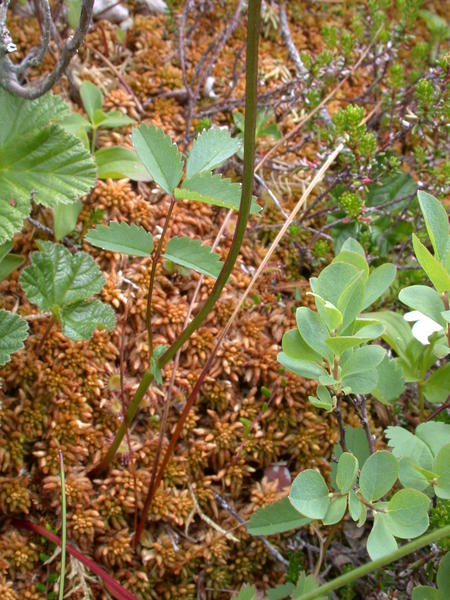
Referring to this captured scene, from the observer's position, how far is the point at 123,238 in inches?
55.5

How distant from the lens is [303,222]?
232 centimetres

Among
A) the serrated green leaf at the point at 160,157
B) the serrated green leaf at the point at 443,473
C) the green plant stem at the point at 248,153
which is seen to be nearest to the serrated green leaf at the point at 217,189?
the serrated green leaf at the point at 160,157

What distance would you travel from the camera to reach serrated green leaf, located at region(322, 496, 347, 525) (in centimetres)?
128

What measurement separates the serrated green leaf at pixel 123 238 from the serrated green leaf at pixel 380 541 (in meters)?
0.72

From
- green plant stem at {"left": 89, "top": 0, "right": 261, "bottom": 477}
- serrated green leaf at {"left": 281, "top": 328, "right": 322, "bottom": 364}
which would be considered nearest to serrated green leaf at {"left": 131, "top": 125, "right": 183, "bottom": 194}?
green plant stem at {"left": 89, "top": 0, "right": 261, "bottom": 477}

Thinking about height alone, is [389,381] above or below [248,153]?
below

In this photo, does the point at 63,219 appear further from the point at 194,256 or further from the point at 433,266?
the point at 433,266

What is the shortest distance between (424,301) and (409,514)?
466mm

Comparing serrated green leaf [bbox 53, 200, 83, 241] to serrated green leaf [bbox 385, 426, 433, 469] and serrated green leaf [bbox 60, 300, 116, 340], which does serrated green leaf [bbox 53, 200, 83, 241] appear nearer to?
serrated green leaf [bbox 60, 300, 116, 340]

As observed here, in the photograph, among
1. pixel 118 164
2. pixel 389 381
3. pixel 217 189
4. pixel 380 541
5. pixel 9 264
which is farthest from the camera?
pixel 118 164

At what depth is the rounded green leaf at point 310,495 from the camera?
1.26 m

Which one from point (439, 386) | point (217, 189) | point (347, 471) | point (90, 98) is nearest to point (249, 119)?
point (217, 189)

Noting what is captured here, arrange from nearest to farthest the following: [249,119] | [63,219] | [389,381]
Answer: [249,119] → [389,381] → [63,219]

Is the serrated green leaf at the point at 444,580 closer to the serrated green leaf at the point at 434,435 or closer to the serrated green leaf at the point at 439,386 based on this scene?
the serrated green leaf at the point at 434,435
